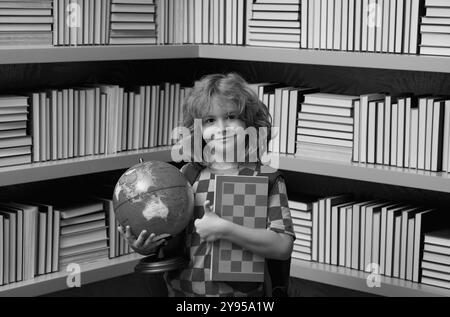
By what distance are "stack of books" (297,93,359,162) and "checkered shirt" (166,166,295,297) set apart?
0.94m

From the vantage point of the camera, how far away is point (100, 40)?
351 cm

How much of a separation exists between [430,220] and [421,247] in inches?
5.4

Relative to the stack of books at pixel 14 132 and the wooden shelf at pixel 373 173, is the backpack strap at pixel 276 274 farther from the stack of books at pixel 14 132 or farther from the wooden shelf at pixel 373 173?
the stack of books at pixel 14 132

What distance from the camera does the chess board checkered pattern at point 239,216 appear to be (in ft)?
8.16

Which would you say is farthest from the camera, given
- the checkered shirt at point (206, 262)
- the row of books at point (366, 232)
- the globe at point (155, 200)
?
the row of books at point (366, 232)

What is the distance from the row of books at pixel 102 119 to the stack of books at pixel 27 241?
0.23 m

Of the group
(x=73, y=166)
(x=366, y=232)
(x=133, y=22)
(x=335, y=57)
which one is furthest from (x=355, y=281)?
(x=133, y=22)

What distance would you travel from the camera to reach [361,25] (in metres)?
3.33

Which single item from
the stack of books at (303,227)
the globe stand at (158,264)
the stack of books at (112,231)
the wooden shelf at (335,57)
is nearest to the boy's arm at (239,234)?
the globe stand at (158,264)

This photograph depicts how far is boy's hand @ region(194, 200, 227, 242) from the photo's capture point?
2443 millimetres

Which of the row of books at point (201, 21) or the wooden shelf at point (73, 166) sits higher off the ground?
the row of books at point (201, 21)
